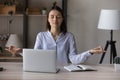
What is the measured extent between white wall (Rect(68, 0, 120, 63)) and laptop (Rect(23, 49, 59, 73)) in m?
2.29

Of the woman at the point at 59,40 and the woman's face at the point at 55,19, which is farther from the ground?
the woman's face at the point at 55,19

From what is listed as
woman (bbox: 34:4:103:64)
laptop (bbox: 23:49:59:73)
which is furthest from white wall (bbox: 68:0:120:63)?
laptop (bbox: 23:49:59:73)

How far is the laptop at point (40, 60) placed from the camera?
227 centimetres

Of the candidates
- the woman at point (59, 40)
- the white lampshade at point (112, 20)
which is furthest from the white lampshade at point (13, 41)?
the white lampshade at point (112, 20)

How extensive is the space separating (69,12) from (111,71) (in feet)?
7.38

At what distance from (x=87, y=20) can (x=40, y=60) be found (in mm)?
2428

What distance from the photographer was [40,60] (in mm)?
2287

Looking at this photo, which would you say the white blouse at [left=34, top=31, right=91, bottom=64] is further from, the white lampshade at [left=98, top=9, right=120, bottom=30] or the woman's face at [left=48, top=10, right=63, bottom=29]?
the white lampshade at [left=98, top=9, right=120, bottom=30]

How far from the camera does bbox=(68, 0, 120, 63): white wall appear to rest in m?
4.53

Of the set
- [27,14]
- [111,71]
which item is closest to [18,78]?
[111,71]

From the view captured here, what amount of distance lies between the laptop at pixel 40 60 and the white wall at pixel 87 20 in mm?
2291

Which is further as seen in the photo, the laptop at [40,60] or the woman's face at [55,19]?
the woman's face at [55,19]

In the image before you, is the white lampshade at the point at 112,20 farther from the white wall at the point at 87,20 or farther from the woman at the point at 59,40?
the woman at the point at 59,40

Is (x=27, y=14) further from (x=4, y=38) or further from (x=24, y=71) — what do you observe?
(x=24, y=71)
